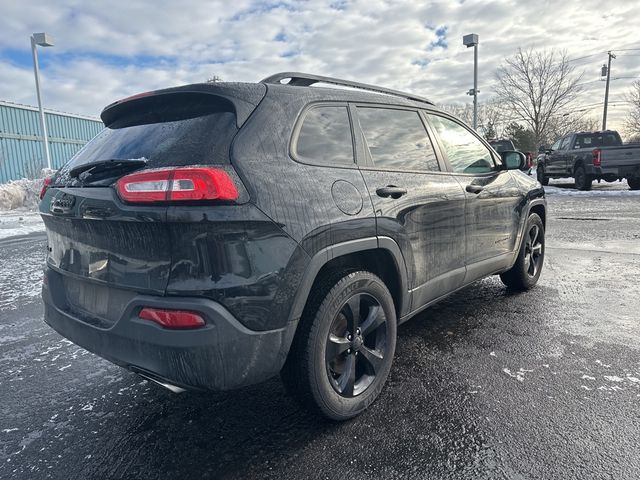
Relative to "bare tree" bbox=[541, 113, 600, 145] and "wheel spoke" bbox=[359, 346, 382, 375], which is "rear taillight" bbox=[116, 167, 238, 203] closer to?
"wheel spoke" bbox=[359, 346, 382, 375]

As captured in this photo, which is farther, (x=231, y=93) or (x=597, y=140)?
(x=597, y=140)

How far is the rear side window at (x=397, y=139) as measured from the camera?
2.79 meters

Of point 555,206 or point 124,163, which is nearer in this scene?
point 124,163

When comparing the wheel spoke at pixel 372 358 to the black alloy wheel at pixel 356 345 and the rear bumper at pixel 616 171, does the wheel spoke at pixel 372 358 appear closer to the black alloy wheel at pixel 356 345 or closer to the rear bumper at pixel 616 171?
the black alloy wheel at pixel 356 345

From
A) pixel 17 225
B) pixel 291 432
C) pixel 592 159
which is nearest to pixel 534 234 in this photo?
pixel 291 432

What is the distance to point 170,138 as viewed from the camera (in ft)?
7.15

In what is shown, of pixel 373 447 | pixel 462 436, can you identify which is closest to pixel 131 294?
pixel 373 447

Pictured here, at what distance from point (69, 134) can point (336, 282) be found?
3004 centimetres

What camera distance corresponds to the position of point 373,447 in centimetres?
222

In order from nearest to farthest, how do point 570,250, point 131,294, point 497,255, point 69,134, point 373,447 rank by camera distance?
point 131,294, point 373,447, point 497,255, point 570,250, point 69,134

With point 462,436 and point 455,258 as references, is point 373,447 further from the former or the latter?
point 455,258

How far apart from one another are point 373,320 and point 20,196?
16335mm

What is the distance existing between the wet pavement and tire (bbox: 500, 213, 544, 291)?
22.4 inches

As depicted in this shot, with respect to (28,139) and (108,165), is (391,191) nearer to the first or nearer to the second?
(108,165)
